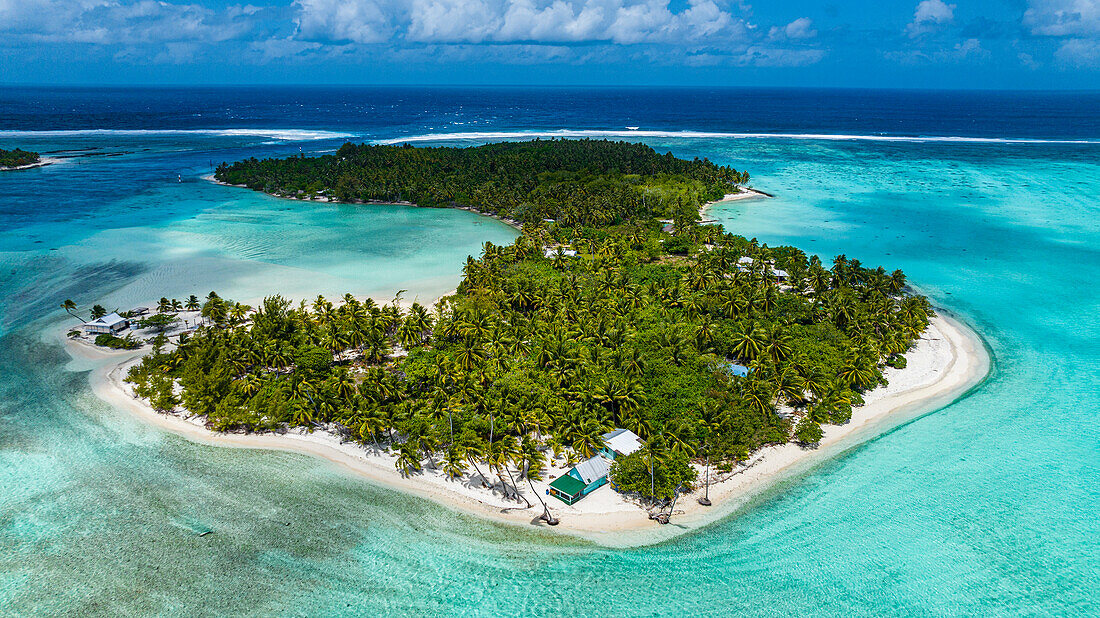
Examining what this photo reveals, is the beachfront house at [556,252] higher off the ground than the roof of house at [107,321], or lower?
higher

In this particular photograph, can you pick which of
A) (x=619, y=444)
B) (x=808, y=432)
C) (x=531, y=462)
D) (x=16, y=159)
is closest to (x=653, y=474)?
(x=619, y=444)

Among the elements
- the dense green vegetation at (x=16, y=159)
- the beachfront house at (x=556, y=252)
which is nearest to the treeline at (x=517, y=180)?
the beachfront house at (x=556, y=252)

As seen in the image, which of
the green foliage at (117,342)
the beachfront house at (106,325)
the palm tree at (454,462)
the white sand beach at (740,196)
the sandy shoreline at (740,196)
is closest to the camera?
the palm tree at (454,462)

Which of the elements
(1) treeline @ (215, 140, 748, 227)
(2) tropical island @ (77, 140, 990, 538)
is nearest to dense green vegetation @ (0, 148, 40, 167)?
(1) treeline @ (215, 140, 748, 227)

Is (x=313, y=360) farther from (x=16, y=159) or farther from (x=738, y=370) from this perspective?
(x=16, y=159)

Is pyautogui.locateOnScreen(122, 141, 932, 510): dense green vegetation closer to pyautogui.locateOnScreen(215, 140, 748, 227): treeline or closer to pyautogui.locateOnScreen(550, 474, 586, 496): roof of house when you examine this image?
pyautogui.locateOnScreen(550, 474, 586, 496): roof of house

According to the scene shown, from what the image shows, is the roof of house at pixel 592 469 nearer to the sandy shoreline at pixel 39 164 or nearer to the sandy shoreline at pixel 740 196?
the sandy shoreline at pixel 740 196

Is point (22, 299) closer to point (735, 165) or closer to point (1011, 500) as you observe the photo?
point (1011, 500)
